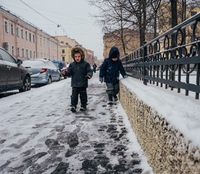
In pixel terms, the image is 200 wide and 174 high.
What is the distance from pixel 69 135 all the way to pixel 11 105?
4.05m

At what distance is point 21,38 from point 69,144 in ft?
130

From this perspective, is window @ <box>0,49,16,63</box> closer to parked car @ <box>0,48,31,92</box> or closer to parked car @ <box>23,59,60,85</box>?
parked car @ <box>0,48,31,92</box>

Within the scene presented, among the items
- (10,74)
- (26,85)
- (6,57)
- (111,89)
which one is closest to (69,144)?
→ (111,89)

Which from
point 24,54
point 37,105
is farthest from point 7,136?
point 24,54

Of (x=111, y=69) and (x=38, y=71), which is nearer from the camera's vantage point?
(x=111, y=69)

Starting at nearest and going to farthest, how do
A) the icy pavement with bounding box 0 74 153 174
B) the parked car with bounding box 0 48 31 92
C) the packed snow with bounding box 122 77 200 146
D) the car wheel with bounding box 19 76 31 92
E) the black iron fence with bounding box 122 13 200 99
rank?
the packed snow with bounding box 122 77 200 146 → the black iron fence with bounding box 122 13 200 99 → the icy pavement with bounding box 0 74 153 174 → the parked car with bounding box 0 48 31 92 → the car wheel with bounding box 19 76 31 92

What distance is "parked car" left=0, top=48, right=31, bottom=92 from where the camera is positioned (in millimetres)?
10164

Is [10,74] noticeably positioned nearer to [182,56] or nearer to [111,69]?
[111,69]

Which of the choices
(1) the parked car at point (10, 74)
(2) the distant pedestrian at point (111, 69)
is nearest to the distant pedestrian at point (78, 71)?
(2) the distant pedestrian at point (111, 69)

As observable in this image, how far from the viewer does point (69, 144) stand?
14.0ft

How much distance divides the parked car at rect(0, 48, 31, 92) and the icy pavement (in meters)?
→ 3.55

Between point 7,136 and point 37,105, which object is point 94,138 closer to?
point 7,136

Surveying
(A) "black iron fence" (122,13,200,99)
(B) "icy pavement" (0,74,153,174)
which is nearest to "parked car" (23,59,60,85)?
(B) "icy pavement" (0,74,153,174)

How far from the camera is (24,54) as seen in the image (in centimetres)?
4359
